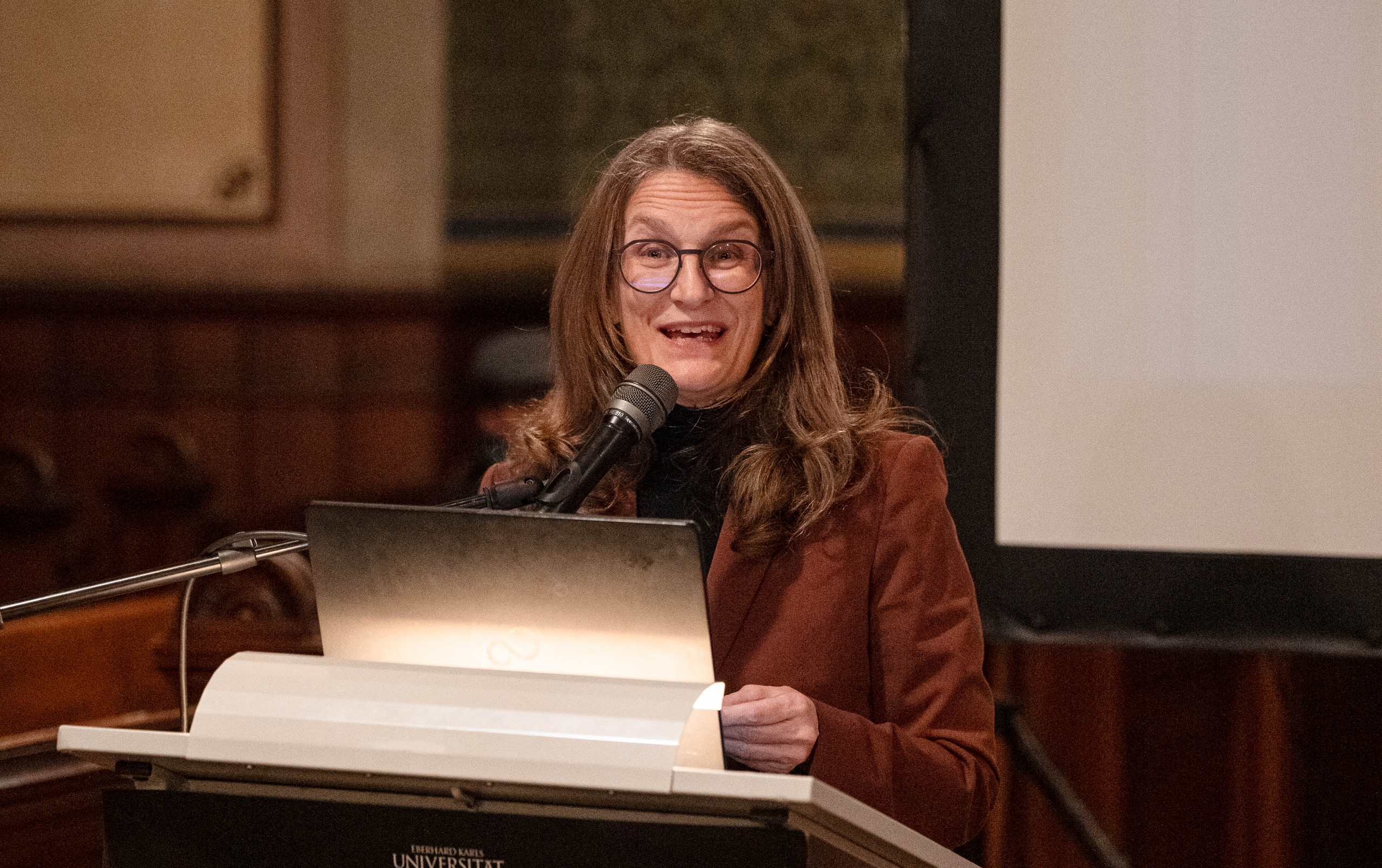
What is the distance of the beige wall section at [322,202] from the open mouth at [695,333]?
3268 mm

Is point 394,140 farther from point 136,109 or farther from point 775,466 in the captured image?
point 775,466

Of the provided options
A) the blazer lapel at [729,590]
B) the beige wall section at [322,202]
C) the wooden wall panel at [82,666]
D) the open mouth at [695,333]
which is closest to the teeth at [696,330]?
the open mouth at [695,333]

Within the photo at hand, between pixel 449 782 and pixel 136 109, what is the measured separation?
410cm

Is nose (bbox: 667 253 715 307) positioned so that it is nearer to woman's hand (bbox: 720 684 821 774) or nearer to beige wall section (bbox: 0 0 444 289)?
woman's hand (bbox: 720 684 821 774)

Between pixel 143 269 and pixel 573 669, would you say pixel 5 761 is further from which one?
pixel 143 269

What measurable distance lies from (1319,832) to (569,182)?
10.7 feet

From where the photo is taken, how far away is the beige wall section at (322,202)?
4383 mm

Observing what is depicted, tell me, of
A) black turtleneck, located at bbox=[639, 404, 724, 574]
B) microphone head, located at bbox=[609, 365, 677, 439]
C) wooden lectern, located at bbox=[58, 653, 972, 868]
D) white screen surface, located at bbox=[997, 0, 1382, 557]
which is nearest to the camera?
wooden lectern, located at bbox=[58, 653, 972, 868]

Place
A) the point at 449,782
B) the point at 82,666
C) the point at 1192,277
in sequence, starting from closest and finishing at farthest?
the point at 449,782 → the point at 1192,277 → the point at 82,666

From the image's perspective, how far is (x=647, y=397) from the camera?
3.72ft

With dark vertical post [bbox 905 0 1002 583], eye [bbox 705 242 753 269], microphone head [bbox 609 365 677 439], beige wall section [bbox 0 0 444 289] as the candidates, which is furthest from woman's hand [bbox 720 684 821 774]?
beige wall section [bbox 0 0 444 289]

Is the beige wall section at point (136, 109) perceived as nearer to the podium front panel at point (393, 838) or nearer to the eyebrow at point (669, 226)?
the eyebrow at point (669, 226)

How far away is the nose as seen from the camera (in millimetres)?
1403

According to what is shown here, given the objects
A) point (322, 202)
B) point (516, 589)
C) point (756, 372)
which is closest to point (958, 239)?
point (756, 372)
